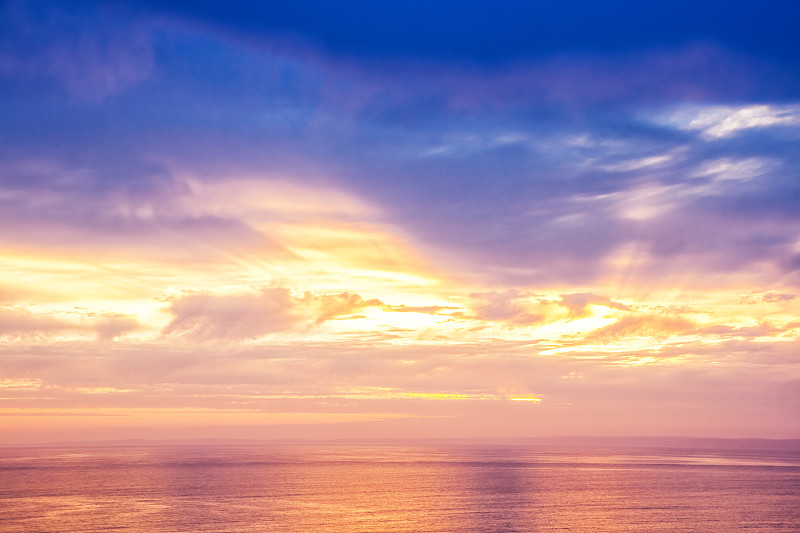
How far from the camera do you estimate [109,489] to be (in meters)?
143

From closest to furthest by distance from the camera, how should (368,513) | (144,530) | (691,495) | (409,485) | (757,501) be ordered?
1. (144,530)
2. (368,513)
3. (757,501)
4. (691,495)
5. (409,485)

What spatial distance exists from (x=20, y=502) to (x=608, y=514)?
9658 cm

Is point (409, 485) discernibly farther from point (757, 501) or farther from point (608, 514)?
point (757, 501)

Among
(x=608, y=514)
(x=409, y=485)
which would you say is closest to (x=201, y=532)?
(x=608, y=514)

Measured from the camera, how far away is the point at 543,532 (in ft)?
299

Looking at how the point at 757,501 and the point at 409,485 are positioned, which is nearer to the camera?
the point at 757,501

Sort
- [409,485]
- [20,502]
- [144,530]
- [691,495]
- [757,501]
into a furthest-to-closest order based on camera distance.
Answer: [409,485] < [691,495] < [757,501] < [20,502] < [144,530]

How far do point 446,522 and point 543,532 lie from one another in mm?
14723

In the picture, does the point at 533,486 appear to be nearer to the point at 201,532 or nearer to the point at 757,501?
the point at 757,501

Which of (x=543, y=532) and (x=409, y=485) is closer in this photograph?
(x=543, y=532)

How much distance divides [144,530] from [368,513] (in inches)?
1327

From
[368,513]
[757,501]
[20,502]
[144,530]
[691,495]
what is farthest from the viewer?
[691,495]

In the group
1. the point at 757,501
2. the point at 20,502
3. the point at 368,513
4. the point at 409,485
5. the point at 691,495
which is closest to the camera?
the point at 368,513

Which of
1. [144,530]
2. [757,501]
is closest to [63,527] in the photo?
[144,530]
